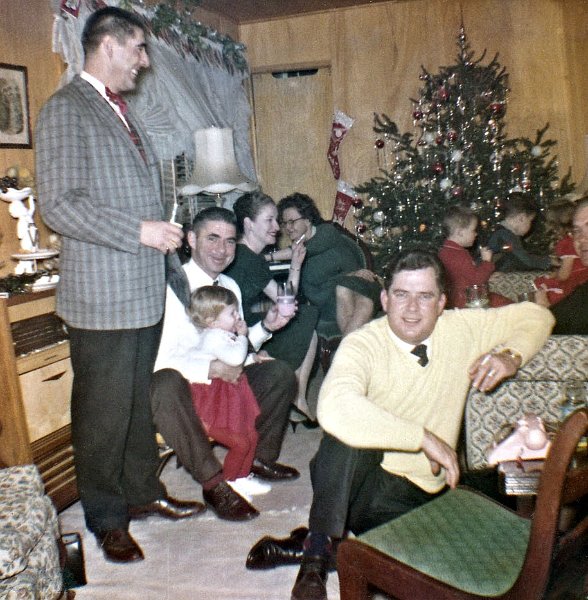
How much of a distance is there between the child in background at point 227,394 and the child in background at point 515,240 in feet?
9.38

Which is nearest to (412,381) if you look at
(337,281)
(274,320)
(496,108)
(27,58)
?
(274,320)

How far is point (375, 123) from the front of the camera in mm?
6238

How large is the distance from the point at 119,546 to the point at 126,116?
1523mm

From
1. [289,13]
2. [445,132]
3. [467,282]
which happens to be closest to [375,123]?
[445,132]

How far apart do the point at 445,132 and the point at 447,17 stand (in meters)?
→ 1.14

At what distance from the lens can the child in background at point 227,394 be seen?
278cm

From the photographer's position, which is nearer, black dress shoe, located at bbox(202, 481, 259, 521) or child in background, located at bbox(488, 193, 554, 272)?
black dress shoe, located at bbox(202, 481, 259, 521)

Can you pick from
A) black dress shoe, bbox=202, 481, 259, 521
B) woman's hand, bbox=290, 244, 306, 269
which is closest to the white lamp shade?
woman's hand, bbox=290, 244, 306, 269

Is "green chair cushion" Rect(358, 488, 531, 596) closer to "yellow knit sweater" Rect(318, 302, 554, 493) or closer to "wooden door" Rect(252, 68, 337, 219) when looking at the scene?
"yellow knit sweater" Rect(318, 302, 554, 493)

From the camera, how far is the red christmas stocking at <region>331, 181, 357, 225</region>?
6.33 metres

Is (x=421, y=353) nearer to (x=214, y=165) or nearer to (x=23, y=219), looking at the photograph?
(x=23, y=219)

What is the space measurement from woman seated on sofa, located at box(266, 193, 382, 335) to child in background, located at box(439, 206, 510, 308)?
48 centimetres

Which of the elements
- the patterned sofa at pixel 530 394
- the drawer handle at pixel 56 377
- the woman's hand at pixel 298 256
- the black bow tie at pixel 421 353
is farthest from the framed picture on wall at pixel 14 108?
the patterned sofa at pixel 530 394

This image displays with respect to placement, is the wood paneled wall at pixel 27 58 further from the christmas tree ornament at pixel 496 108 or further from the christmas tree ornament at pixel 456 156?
the christmas tree ornament at pixel 496 108
